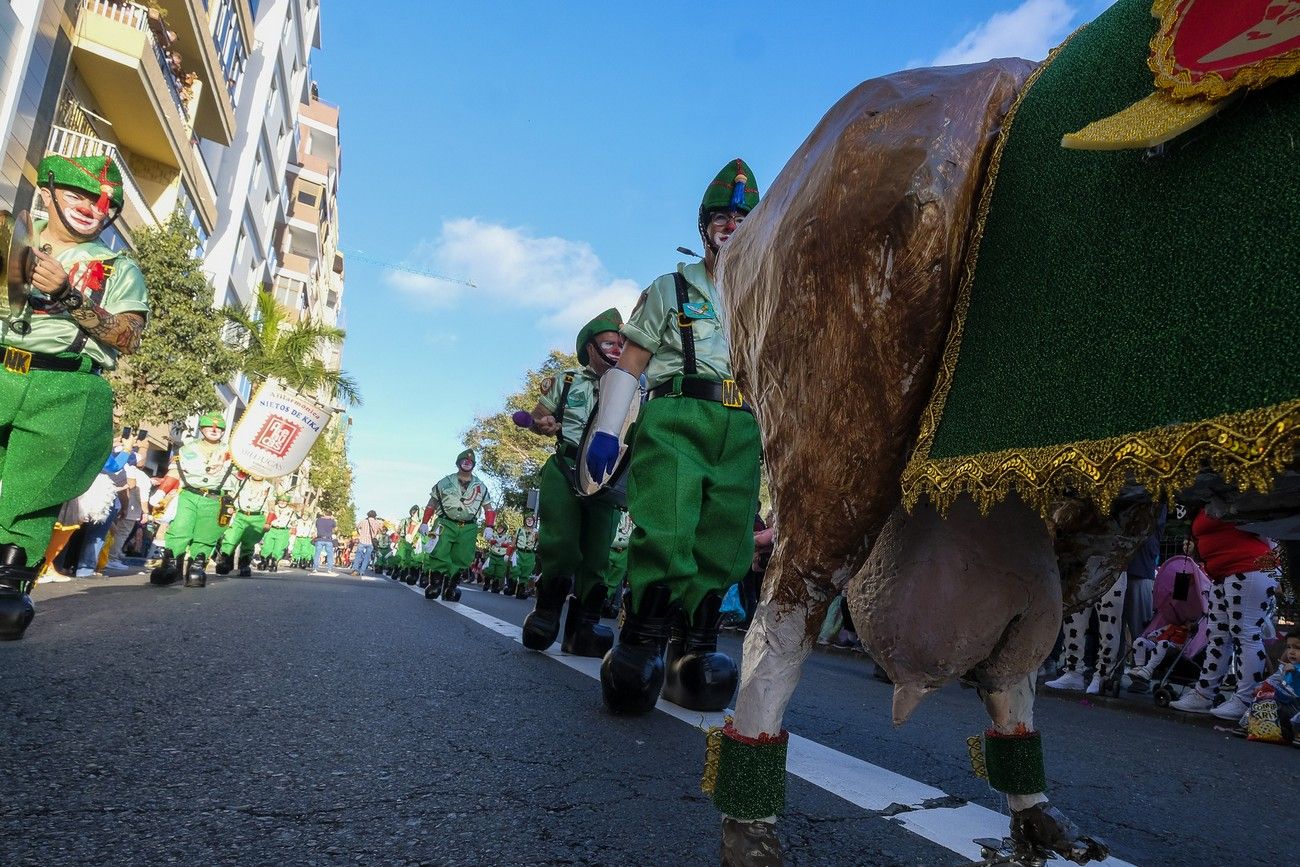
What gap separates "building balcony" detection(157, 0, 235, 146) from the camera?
18.1m

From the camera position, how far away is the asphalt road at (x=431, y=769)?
157 cm

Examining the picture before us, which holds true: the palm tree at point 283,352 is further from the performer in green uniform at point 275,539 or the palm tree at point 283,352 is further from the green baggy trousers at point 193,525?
the green baggy trousers at point 193,525

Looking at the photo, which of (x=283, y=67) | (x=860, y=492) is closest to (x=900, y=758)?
(x=860, y=492)

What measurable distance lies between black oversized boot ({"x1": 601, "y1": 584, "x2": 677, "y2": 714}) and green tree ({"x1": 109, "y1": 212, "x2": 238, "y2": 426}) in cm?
1382

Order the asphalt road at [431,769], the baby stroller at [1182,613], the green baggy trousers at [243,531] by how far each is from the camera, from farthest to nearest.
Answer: the green baggy trousers at [243,531]
the baby stroller at [1182,613]
the asphalt road at [431,769]

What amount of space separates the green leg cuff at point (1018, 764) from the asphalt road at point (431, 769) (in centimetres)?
20

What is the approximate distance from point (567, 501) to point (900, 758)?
2270 mm

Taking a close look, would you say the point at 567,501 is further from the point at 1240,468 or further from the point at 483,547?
the point at 483,547

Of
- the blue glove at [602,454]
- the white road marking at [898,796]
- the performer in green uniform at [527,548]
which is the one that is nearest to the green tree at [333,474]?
the performer in green uniform at [527,548]

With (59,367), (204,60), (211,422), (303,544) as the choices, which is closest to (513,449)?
(303,544)

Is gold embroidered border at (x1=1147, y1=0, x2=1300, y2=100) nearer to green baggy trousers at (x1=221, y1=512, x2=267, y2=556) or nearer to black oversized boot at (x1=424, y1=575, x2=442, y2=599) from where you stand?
black oversized boot at (x1=424, y1=575, x2=442, y2=599)

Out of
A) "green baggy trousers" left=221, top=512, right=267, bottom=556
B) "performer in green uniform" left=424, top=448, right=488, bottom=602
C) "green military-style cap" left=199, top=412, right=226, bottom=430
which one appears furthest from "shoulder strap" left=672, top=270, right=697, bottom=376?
"green baggy trousers" left=221, top=512, right=267, bottom=556

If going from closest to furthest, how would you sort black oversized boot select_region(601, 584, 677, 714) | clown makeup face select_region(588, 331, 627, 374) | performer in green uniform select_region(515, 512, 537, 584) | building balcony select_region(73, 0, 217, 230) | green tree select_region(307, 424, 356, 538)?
black oversized boot select_region(601, 584, 677, 714), clown makeup face select_region(588, 331, 627, 374), building balcony select_region(73, 0, 217, 230), performer in green uniform select_region(515, 512, 537, 584), green tree select_region(307, 424, 356, 538)

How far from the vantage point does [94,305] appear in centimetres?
338
